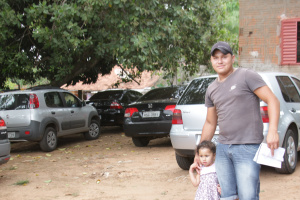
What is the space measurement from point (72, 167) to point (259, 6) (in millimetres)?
7822

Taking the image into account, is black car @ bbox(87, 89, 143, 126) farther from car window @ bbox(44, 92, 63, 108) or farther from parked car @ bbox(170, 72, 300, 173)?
parked car @ bbox(170, 72, 300, 173)

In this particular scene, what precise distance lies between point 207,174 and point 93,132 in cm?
929

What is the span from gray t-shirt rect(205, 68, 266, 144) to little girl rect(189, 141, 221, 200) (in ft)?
1.01

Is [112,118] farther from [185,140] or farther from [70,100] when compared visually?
[185,140]

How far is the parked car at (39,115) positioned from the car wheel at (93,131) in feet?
3.14

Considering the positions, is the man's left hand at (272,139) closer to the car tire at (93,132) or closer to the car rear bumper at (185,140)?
the car rear bumper at (185,140)

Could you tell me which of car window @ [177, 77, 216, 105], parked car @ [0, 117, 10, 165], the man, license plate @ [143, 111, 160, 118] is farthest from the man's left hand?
license plate @ [143, 111, 160, 118]

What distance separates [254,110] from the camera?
10.6ft

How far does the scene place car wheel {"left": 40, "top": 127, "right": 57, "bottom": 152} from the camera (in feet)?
32.8

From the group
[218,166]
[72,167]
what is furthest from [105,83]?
[218,166]

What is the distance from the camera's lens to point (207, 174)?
143 inches

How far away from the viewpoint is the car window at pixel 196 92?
6.63m

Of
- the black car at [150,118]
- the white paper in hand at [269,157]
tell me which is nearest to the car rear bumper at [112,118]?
the black car at [150,118]

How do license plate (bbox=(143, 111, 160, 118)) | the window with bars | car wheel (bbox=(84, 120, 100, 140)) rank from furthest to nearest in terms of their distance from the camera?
1. car wheel (bbox=(84, 120, 100, 140))
2. the window with bars
3. license plate (bbox=(143, 111, 160, 118))
